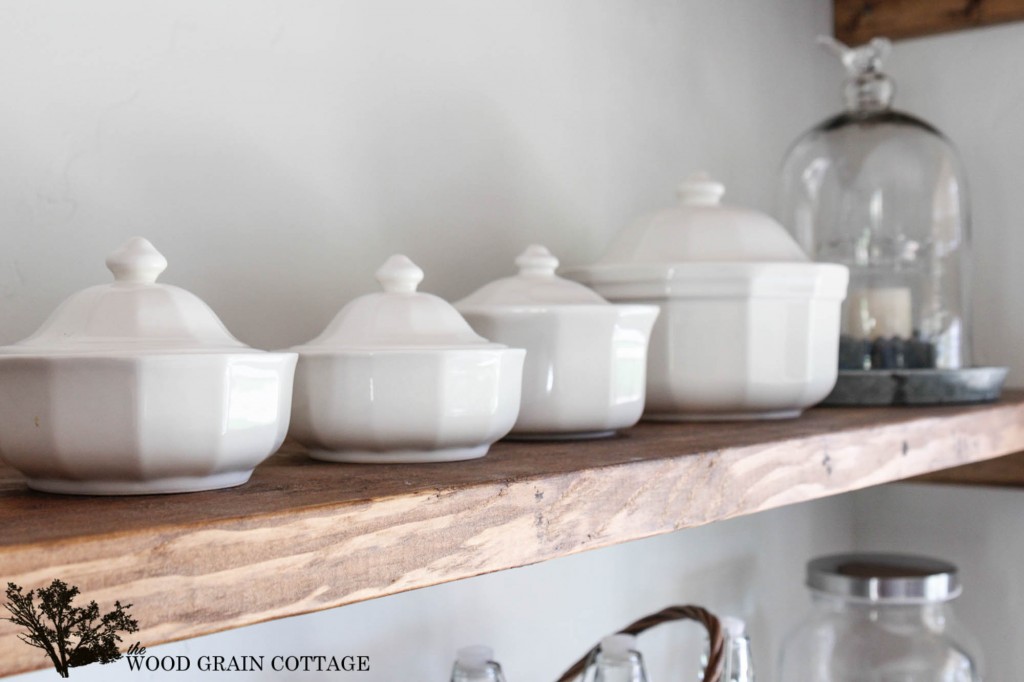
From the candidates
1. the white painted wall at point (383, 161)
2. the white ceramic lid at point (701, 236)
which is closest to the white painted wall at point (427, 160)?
the white painted wall at point (383, 161)

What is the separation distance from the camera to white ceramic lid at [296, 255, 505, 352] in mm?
546

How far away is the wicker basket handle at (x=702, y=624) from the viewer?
2.57 feet

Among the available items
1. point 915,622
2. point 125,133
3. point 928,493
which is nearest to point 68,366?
point 125,133

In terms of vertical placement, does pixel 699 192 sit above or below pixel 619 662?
above

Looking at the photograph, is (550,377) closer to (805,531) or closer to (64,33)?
(64,33)

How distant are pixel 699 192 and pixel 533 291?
233mm

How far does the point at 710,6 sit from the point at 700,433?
0.63 metres

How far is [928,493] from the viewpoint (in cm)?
137

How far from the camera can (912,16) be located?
4.43 ft

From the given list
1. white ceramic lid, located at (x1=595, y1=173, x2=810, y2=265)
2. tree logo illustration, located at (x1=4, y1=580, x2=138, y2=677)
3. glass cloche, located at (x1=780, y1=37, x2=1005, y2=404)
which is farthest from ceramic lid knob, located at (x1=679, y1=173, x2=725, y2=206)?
tree logo illustration, located at (x1=4, y1=580, x2=138, y2=677)

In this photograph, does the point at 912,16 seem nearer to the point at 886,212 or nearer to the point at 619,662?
the point at 886,212

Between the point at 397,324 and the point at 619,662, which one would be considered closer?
the point at 397,324

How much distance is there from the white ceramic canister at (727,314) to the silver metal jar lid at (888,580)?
40 cm

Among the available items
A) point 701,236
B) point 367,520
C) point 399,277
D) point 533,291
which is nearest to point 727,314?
point 701,236
